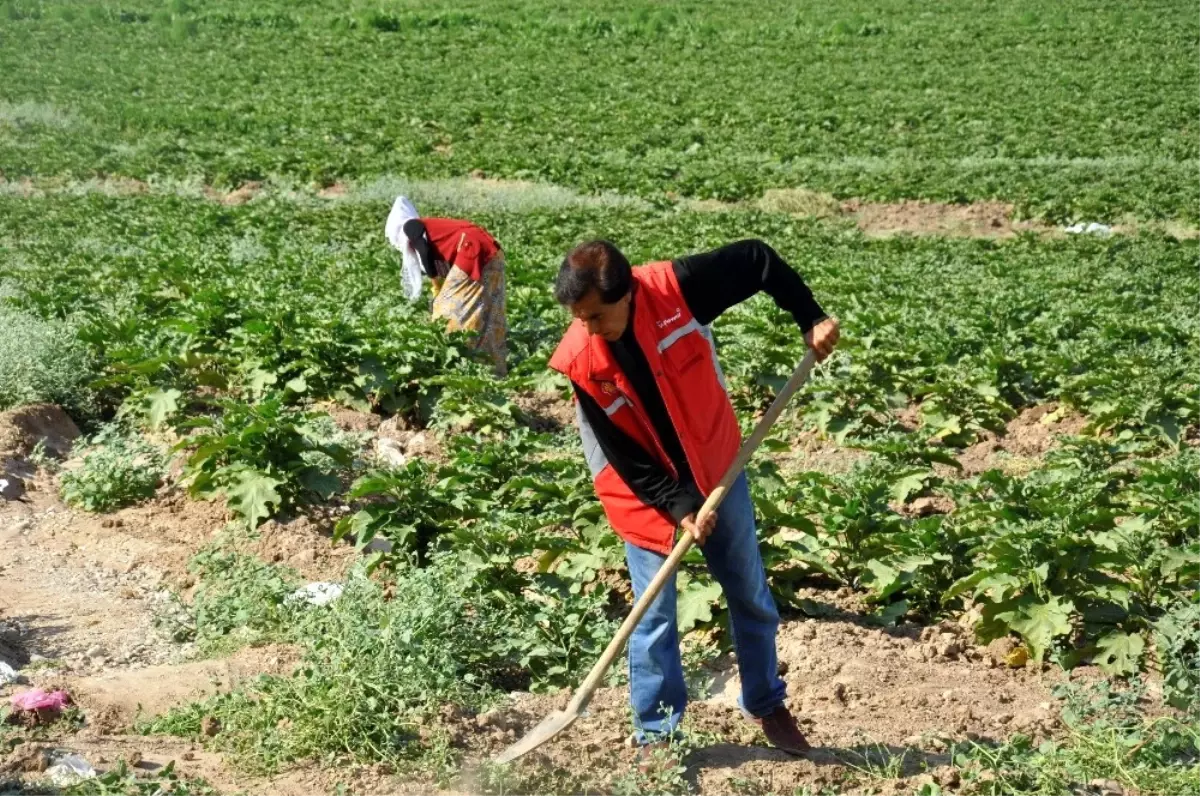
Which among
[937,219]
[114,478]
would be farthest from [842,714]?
[937,219]

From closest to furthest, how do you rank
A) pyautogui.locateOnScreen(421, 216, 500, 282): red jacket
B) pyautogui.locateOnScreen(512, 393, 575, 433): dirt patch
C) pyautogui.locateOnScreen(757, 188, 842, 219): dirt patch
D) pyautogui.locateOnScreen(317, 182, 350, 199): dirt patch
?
pyautogui.locateOnScreen(512, 393, 575, 433): dirt patch < pyautogui.locateOnScreen(421, 216, 500, 282): red jacket < pyautogui.locateOnScreen(757, 188, 842, 219): dirt patch < pyautogui.locateOnScreen(317, 182, 350, 199): dirt patch

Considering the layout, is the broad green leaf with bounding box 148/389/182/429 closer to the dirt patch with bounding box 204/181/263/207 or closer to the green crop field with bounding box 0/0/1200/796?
the green crop field with bounding box 0/0/1200/796

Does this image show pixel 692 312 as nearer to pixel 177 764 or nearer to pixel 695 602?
pixel 695 602

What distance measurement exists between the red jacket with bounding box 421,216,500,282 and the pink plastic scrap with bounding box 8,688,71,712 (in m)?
5.51

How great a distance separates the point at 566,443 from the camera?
26.5ft

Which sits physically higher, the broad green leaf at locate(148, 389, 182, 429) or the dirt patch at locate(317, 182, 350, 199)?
the broad green leaf at locate(148, 389, 182, 429)

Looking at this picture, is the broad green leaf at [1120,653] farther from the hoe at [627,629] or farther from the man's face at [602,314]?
the man's face at [602,314]

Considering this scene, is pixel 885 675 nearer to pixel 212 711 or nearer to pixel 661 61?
pixel 212 711

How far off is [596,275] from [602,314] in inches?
4.7

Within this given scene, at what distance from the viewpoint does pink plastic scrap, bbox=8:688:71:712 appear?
432 cm

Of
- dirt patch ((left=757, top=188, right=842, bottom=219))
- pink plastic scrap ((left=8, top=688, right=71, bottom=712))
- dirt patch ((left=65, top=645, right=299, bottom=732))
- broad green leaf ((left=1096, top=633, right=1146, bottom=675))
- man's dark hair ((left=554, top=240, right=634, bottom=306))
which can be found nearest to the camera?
man's dark hair ((left=554, top=240, right=634, bottom=306))

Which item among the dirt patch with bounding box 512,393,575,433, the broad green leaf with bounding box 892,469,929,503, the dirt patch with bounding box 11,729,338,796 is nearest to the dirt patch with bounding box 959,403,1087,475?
the broad green leaf with bounding box 892,469,929,503

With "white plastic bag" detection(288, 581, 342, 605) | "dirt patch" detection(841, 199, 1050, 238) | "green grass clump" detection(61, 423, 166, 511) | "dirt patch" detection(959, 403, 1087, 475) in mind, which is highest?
"green grass clump" detection(61, 423, 166, 511)

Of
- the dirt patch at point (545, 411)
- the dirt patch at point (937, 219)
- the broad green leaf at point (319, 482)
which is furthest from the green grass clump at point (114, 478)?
the dirt patch at point (937, 219)
